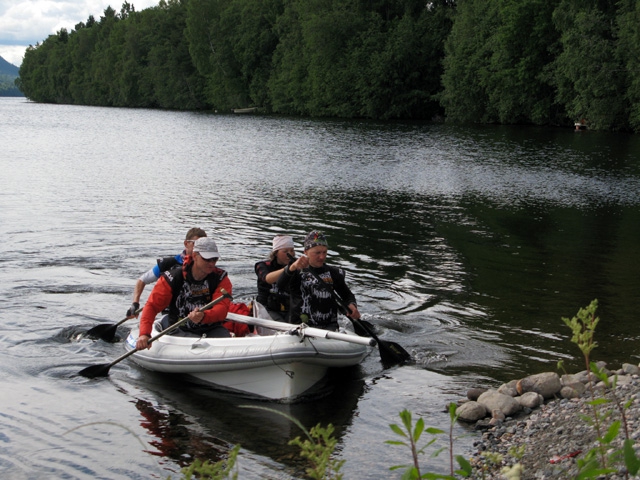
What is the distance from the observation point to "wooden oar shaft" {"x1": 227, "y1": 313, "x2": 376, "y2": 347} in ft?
24.3

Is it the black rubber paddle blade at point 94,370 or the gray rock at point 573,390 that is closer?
the gray rock at point 573,390

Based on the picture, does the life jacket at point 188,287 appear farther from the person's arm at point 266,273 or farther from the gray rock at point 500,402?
the gray rock at point 500,402

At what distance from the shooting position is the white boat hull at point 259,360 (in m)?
7.99

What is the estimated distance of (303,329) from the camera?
26.2 ft

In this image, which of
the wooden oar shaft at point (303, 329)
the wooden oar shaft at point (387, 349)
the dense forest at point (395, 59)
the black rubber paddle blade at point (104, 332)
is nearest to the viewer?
the wooden oar shaft at point (303, 329)

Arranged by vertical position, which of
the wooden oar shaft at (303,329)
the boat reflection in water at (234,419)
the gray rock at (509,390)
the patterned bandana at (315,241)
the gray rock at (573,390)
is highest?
the patterned bandana at (315,241)

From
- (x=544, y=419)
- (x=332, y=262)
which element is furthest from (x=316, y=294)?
(x=332, y=262)

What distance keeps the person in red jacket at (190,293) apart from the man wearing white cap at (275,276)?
0.80 meters

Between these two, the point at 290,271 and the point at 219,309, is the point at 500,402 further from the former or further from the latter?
the point at 219,309

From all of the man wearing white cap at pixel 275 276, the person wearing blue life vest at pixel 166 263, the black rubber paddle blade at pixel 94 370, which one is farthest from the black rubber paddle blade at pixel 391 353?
the black rubber paddle blade at pixel 94 370

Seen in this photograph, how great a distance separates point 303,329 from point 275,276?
3.60 ft

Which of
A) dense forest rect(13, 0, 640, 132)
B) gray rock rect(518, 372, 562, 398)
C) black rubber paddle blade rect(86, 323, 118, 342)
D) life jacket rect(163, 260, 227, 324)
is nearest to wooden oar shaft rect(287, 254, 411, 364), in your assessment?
life jacket rect(163, 260, 227, 324)

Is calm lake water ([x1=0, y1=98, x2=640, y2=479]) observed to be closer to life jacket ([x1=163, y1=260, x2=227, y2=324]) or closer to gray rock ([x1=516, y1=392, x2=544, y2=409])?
gray rock ([x1=516, y1=392, x2=544, y2=409])

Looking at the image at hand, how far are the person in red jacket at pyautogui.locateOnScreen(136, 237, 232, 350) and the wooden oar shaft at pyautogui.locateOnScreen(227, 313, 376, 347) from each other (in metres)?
0.40
